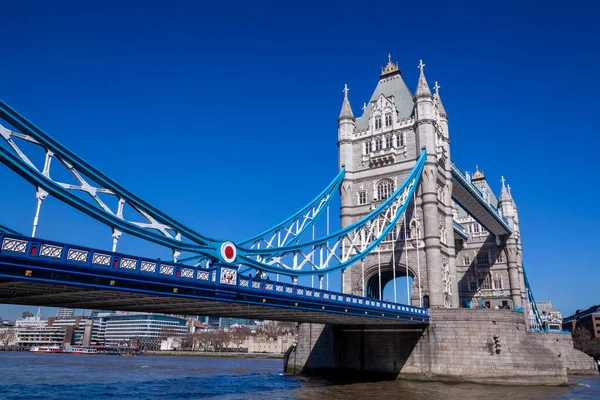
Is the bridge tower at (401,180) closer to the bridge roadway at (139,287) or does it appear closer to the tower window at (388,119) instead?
the tower window at (388,119)

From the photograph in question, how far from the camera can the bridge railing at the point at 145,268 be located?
43.4ft

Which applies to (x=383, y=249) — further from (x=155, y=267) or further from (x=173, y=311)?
(x=155, y=267)

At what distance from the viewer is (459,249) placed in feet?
208

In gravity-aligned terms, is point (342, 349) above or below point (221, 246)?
below

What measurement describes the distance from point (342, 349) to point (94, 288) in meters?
24.6

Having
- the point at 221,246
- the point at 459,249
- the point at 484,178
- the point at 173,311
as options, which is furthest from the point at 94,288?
the point at 484,178

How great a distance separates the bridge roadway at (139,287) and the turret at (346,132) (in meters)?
18.7

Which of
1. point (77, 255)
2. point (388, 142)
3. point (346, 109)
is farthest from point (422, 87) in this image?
point (77, 255)

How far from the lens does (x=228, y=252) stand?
20562 mm

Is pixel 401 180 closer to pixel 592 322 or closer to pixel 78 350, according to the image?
pixel 592 322

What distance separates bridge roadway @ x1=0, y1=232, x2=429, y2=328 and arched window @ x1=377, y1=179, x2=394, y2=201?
14.9 metres

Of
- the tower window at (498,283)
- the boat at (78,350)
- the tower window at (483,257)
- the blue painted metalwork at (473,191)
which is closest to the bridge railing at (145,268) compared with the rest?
the blue painted metalwork at (473,191)

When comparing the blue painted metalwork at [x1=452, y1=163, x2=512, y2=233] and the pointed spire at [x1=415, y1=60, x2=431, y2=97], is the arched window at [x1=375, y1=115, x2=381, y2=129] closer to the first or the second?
the pointed spire at [x1=415, y1=60, x2=431, y2=97]

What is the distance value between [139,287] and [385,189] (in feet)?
92.1
